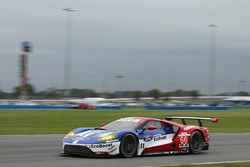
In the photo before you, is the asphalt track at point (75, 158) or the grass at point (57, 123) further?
the grass at point (57, 123)

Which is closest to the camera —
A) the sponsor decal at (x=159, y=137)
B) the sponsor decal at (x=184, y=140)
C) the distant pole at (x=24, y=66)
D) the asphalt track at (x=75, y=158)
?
the asphalt track at (x=75, y=158)

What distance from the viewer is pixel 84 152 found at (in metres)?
11.6

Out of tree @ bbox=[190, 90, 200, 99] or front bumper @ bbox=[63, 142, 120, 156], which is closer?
front bumper @ bbox=[63, 142, 120, 156]

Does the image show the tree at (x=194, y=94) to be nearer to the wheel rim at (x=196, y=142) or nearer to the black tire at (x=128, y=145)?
the wheel rim at (x=196, y=142)

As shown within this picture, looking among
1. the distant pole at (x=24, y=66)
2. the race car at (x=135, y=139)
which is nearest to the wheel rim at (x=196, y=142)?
the race car at (x=135, y=139)

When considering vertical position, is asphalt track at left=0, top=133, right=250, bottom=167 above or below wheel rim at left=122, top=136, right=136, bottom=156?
below

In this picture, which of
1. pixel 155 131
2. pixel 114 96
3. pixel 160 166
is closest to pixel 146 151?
pixel 155 131

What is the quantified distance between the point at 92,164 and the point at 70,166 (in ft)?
2.21

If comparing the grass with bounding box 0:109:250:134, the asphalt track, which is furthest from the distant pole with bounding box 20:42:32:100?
the asphalt track

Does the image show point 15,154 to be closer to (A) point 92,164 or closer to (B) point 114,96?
(A) point 92,164

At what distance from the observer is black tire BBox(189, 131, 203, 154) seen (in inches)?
545

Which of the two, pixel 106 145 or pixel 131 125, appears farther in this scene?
pixel 131 125

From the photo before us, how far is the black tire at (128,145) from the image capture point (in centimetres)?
1187

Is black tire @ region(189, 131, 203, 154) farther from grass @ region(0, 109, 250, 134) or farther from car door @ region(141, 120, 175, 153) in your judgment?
grass @ region(0, 109, 250, 134)
